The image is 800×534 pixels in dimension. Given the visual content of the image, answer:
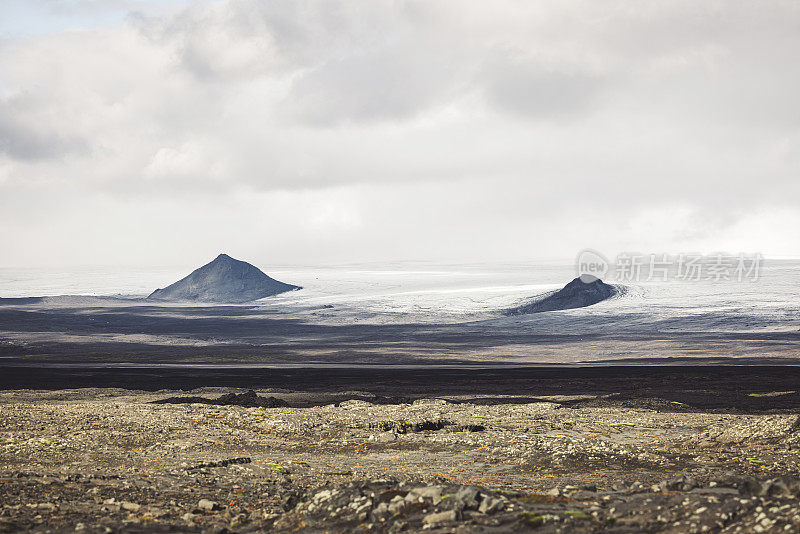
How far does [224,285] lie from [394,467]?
451 ft

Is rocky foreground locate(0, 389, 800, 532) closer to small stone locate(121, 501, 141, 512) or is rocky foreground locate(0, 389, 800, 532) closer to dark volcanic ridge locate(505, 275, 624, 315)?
small stone locate(121, 501, 141, 512)

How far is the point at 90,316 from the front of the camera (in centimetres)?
11088

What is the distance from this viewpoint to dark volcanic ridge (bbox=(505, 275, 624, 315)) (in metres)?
101

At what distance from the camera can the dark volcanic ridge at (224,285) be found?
469ft

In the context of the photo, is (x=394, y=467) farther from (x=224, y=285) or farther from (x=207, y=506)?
(x=224, y=285)

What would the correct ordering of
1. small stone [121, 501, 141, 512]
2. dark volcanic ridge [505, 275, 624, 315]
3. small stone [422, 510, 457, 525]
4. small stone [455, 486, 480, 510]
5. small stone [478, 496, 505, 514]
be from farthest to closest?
dark volcanic ridge [505, 275, 624, 315]
small stone [121, 501, 141, 512]
small stone [455, 486, 480, 510]
small stone [478, 496, 505, 514]
small stone [422, 510, 457, 525]

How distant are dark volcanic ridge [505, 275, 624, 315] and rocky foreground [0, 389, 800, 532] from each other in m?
72.1

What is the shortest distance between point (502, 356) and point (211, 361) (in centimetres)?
2345

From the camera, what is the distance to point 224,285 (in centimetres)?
14838

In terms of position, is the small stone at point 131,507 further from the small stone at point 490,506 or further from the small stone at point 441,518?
the small stone at point 490,506

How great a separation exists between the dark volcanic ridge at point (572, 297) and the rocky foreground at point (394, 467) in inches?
2839

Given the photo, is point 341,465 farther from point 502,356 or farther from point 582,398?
point 502,356

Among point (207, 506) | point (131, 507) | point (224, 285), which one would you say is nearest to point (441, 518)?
point (207, 506)

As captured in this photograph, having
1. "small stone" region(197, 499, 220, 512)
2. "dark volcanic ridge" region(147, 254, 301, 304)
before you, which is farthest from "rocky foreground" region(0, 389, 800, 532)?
"dark volcanic ridge" region(147, 254, 301, 304)
